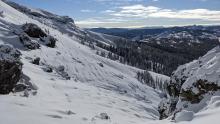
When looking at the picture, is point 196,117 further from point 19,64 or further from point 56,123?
point 19,64

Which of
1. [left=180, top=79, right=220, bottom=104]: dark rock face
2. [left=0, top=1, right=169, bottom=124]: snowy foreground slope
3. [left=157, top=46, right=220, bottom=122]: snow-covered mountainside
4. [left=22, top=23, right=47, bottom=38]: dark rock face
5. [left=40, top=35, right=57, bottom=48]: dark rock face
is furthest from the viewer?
[left=40, top=35, right=57, bottom=48]: dark rock face

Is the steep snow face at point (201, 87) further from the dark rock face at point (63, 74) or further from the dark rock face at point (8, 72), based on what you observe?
the dark rock face at point (63, 74)

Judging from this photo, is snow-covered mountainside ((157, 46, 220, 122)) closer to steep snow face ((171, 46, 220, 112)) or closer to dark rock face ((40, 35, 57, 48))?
steep snow face ((171, 46, 220, 112))

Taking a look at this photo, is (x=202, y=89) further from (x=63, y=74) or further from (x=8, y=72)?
(x=63, y=74)

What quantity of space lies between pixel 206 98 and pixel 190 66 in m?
6.21

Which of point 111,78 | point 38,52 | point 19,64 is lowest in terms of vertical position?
point 111,78

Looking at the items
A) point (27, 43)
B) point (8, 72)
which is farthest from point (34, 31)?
point (8, 72)

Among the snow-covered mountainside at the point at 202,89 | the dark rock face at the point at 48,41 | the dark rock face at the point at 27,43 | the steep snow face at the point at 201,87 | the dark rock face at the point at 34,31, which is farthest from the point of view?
the dark rock face at the point at 48,41

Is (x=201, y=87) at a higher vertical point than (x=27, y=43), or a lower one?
higher

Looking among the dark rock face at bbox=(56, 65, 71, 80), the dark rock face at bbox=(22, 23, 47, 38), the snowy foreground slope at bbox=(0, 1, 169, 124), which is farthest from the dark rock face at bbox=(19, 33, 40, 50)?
the dark rock face at bbox=(56, 65, 71, 80)

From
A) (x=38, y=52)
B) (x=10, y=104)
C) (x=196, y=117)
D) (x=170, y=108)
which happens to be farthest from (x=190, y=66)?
(x=38, y=52)

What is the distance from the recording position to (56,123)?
21641 mm


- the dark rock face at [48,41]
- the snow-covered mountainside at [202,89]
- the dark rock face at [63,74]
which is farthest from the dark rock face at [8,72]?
the dark rock face at [48,41]

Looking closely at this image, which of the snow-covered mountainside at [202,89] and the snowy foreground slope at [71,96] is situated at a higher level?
the snow-covered mountainside at [202,89]
